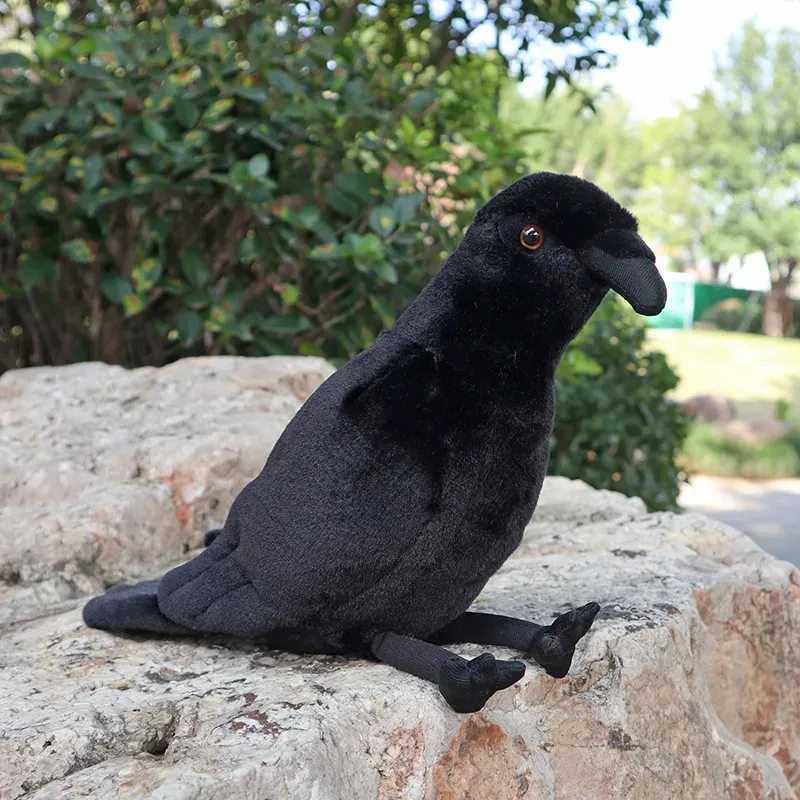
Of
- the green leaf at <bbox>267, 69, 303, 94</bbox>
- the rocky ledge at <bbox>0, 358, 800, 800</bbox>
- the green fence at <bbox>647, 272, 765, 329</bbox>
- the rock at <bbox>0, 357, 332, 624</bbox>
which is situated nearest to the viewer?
the rocky ledge at <bbox>0, 358, 800, 800</bbox>

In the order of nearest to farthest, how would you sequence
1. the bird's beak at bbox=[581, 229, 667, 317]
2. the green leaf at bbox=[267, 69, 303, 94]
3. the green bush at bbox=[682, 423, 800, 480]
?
the bird's beak at bbox=[581, 229, 667, 317]
the green leaf at bbox=[267, 69, 303, 94]
the green bush at bbox=[682, 423, 800, 480]

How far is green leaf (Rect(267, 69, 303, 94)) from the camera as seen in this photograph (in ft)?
10.3

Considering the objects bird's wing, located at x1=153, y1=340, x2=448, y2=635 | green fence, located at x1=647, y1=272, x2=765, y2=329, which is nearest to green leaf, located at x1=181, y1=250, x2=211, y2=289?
bird's wing, located at x1=153, y1=340, x2=448, y2=635

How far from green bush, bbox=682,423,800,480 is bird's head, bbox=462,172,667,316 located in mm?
7799

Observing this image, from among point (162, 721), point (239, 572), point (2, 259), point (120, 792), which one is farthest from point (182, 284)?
point (120, 792)

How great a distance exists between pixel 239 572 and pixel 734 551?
4.03 ft

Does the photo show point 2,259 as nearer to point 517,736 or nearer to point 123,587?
point 123,587

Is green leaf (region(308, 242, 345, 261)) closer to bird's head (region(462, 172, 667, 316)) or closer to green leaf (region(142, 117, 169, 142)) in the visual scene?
green leaf (region(142, 117, 169, 142))

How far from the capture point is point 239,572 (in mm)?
1685

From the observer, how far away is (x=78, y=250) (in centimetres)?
318

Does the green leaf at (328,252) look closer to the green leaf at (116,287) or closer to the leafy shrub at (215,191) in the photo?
the leafy shrub at (215,191)

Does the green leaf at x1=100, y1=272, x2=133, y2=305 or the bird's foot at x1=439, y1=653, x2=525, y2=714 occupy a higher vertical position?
the green leaf at x1=100, y1=272, x2=133, y2=305

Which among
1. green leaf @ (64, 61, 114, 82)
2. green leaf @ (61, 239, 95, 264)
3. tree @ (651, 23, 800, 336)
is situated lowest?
green leaf @ (61, 239, 95, 264)

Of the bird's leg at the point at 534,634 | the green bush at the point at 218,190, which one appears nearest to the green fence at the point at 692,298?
the green bush at the point at 218,190
